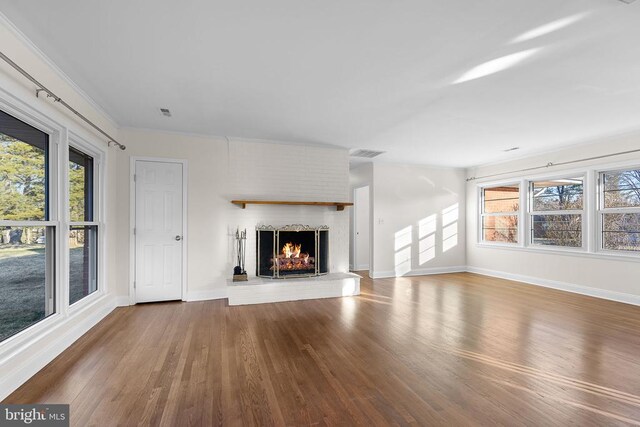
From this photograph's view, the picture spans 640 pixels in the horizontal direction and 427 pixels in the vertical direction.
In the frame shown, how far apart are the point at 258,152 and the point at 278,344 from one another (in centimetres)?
301

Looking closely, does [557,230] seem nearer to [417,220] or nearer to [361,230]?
[417,220]

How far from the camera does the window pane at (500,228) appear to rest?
6109mm

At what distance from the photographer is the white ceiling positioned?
72.7 inches

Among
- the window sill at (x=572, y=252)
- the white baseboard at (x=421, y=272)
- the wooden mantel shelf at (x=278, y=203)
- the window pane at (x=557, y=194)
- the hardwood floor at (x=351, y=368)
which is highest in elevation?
the window pane at (x=557, y=194)

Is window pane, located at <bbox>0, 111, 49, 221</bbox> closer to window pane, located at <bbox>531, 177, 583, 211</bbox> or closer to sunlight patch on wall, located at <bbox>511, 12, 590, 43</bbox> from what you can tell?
sunlight patch on wall, located at <bbox>511, 12, 590, 43</bbox>

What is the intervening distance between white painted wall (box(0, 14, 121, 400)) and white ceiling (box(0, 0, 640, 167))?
0.39ft

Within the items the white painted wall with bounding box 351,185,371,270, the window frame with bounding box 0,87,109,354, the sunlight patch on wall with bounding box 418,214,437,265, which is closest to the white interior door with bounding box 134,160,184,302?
the window frame with bounding box 0,87,109,354

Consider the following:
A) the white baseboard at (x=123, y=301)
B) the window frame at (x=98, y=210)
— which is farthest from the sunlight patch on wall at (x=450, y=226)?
the window frame at (x=98, y=210)

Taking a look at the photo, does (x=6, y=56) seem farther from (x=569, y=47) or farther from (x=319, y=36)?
(x=569, y=47)

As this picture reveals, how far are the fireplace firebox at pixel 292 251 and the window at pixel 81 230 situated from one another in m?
2.10

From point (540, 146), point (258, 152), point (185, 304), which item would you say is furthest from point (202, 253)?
point (540, 146)

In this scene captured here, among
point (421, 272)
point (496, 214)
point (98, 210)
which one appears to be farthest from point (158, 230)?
point (496, 214)

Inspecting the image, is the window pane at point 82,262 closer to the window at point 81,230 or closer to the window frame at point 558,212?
the window at point 81,230

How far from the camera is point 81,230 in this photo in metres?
3.30
